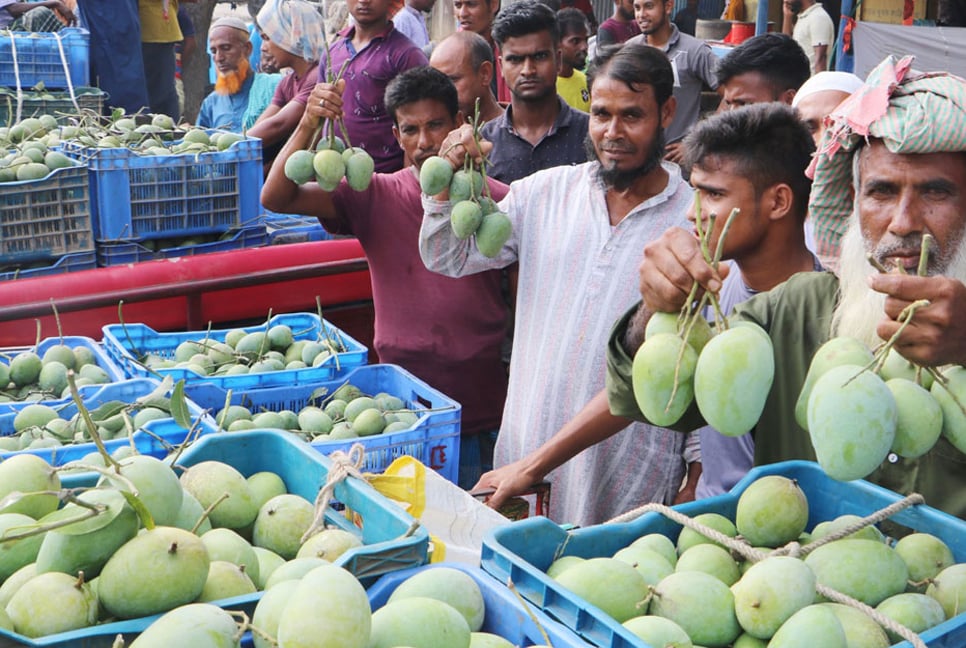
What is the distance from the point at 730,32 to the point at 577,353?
9.36 metres

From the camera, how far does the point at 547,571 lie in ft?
4.73

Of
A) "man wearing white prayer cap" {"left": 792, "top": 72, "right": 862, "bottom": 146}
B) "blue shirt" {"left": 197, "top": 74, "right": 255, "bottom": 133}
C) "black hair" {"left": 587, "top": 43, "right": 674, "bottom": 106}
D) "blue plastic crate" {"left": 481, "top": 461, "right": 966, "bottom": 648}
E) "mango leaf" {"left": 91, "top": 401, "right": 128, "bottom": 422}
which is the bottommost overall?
"mango leaf" {"left": 91, "top": 401, "right": 128, "bottom": 422}

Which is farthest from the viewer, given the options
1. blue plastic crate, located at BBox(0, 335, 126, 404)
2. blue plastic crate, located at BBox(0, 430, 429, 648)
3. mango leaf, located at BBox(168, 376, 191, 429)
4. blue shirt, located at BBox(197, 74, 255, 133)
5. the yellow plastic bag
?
blue shirt, located at BBox(197, 74, 255, 133)

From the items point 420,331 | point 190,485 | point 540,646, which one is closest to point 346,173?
point 420,331

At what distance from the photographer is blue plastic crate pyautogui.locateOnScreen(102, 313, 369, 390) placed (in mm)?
2770

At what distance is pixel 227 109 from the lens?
6.12 m

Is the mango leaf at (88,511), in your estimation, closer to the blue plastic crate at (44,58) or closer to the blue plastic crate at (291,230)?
the blue plastic crate at (291,230)

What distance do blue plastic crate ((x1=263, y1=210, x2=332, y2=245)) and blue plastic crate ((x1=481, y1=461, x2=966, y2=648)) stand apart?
3031mm

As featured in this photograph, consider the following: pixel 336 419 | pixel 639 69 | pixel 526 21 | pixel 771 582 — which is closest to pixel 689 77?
pixel 526 21

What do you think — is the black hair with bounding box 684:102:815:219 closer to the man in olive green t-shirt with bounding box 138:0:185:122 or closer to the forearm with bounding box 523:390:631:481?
the forearm with bounding box 523:390:631:481

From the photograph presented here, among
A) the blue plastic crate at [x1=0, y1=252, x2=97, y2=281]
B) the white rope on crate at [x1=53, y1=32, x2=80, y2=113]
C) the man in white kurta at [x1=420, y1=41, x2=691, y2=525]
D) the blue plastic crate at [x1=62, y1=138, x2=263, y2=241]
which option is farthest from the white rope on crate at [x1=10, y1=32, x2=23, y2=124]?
the man in white kurta at [x1=420, y1=41, x2=691, y2=525]

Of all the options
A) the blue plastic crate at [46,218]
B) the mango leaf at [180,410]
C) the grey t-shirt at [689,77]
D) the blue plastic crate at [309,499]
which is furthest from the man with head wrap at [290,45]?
the blue plastic crate at [309,499]

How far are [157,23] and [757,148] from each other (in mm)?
5804

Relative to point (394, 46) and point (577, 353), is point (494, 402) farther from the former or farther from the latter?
point (394, 46)
